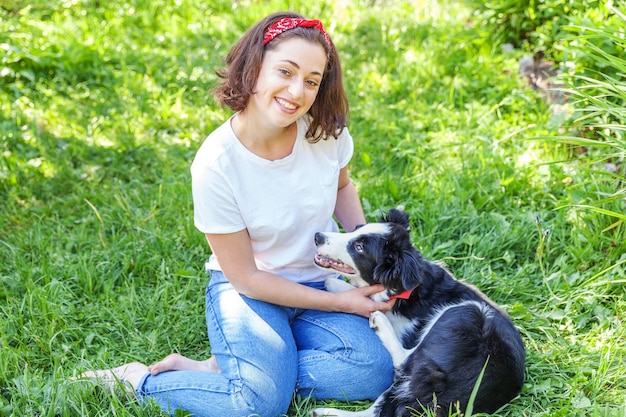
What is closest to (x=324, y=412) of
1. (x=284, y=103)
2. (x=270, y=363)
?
(x=270, y=363)

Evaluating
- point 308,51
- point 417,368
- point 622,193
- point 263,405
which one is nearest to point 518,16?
point 622,193

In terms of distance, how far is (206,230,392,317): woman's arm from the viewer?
260cm

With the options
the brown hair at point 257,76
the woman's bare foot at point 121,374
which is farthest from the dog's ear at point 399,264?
the woman's bare foot at point 121,374

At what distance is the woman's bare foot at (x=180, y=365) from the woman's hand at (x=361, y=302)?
59 cm

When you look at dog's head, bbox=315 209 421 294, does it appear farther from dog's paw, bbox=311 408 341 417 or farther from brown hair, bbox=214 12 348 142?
dog's paw, bbox=311 408 341 417

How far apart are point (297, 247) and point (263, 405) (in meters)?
0.68

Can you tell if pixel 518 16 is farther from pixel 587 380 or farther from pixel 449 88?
pixel 587 380

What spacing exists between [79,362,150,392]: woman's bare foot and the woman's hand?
33.6 inches

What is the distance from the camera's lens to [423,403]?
2.40 m

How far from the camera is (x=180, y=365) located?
267 cm

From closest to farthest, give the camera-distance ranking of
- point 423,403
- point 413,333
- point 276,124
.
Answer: point 423,403
point 276,124
point 413,333

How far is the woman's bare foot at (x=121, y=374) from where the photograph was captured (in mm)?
2531

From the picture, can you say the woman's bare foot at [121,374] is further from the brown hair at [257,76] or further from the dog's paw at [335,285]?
the brown hair at [257,76]

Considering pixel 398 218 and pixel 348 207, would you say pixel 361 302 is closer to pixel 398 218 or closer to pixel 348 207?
pixel 398 218
